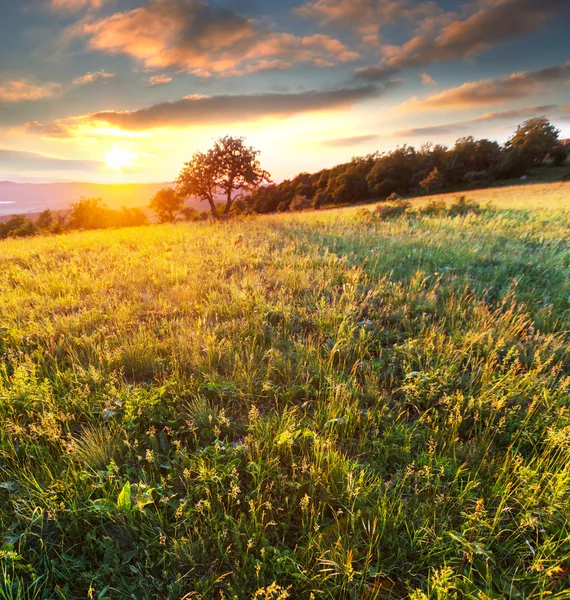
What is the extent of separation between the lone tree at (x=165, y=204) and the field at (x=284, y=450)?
240 feet

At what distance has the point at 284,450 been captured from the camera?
239cm

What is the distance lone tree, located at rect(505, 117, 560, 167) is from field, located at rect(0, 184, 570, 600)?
80.8 meters

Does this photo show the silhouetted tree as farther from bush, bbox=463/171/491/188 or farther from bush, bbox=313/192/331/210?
bush, bbox=463/171/491/188

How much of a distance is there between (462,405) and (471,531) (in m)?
1.19

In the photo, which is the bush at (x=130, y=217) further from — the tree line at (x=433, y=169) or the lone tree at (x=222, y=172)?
the lone tree at (x=222, y=172)

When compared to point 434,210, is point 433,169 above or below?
above

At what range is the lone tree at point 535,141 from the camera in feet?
204

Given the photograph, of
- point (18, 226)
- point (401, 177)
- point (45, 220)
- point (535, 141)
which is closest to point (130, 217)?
point (45, 220)

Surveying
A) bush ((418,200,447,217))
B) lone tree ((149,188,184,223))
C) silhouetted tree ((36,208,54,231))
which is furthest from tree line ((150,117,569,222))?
bush ((418,200,447,217))

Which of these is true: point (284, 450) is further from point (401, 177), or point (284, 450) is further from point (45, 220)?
point (45, 220)

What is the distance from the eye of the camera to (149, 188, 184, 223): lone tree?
70812 mm

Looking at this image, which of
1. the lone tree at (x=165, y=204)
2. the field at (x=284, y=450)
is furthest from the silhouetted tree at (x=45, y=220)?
the field at (x=284, y=450)

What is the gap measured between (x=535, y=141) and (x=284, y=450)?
89.4 m

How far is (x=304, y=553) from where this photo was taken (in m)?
1.82
